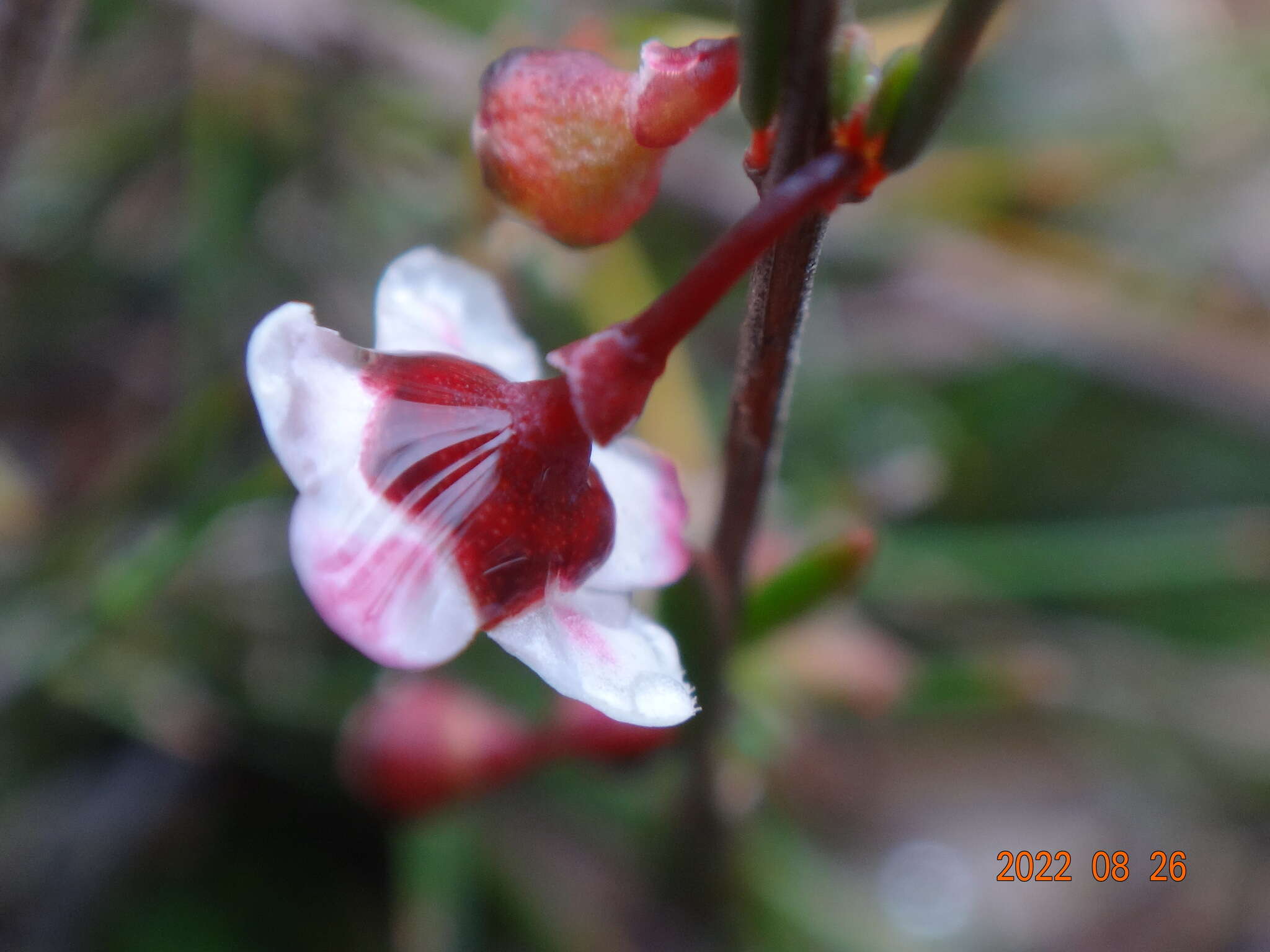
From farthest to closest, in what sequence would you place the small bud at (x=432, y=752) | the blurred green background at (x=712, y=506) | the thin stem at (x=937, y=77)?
the blurred green background at (x=712, y=506) < the small bud at (x=432, y=752) < the thin stem at (x=937, y=77)

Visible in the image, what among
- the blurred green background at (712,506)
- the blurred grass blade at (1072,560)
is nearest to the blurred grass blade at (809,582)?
the blurred green background at (712,506)

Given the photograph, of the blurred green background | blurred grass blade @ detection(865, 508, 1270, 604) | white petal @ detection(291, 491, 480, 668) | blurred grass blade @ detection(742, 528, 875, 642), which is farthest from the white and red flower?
blurred grass blade @ detection(865, 508, 1270, 604)

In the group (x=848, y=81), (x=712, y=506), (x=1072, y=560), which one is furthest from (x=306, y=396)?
(x=1072, y=560)

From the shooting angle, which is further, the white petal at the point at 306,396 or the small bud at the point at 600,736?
the small bud at the point at 600,736

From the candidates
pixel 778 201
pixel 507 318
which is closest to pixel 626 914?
pixel 507 318

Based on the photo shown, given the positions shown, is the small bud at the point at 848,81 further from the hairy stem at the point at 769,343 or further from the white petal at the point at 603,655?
the white petal at the point at 603,655

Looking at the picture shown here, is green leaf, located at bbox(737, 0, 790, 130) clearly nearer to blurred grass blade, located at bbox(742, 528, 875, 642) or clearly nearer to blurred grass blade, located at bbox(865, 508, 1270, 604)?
blurred grass blade, located at bbox(742, 528, 875, 642)

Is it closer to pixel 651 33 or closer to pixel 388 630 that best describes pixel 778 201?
pixel 388 630
